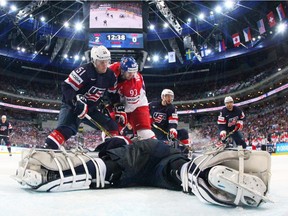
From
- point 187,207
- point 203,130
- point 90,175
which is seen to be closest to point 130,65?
point 90,175

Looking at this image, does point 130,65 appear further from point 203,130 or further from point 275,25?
point 203,130

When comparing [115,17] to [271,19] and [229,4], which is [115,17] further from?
[271,19]

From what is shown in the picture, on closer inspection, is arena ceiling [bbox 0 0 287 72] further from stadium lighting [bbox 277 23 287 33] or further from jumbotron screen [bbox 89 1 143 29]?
jumbotron screen [bbox 89 1 143 29]

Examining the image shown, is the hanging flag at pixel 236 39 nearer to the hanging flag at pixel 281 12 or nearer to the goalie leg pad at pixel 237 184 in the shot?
the hanging flag at pixel 281 12

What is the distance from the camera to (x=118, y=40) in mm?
10453

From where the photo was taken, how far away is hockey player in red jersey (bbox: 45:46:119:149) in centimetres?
312

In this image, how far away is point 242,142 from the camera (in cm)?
655

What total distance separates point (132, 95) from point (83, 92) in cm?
69

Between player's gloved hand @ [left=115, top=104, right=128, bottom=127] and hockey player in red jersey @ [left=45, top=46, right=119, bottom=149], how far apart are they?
220 millimetres

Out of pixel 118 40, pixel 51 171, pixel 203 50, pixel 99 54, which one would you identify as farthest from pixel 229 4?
pixel 51 171

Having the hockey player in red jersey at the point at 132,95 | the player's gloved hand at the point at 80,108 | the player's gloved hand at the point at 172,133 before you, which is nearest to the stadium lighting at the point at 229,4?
the player's gloved hand at the point at 172,133

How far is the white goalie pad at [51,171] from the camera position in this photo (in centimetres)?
149

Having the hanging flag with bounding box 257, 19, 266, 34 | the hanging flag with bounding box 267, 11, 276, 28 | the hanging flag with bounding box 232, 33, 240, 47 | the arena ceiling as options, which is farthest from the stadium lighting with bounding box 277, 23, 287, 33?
the hanging flag with bounding box 232, 33, 240, 47

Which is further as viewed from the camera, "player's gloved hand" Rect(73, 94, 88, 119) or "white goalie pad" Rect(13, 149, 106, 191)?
"player's gloved hand" Rect(73, 94, 88, 119)
